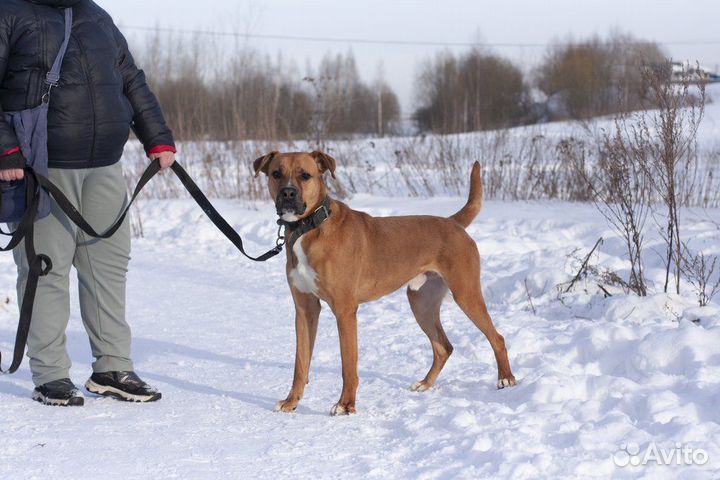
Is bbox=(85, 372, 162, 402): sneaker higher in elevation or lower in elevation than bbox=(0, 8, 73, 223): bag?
lower

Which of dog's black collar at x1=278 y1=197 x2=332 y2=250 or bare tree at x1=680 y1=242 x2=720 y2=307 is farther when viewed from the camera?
bare tree at x1=680 y1=242 x2=720 y2=307

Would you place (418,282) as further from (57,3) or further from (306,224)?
(57,3)

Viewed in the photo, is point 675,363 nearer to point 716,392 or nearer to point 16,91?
point 716,392

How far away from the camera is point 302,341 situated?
4.85 m

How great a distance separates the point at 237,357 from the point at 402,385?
1388 mm

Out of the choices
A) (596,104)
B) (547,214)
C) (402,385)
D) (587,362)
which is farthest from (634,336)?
(596,104)

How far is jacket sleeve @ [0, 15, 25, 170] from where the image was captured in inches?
172

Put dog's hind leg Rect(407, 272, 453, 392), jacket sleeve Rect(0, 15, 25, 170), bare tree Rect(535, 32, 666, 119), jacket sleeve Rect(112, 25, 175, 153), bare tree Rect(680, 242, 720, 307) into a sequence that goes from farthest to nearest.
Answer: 1. bare tree Rect(535, 32, 666, 119)
2. bare tree Rect(680, 242, 720, 307)
3. dog's hind leg Rect(407, 272, 453, 392)
4. jacket sleeve Rect(112, 25, 175, 153)
5. jacket sleeve Rect(0, 15, 25, 170)

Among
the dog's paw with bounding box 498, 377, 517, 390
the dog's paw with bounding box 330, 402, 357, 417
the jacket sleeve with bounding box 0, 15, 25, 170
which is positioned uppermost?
the jacket sleeve with bounding box 0, 15, 25, 170

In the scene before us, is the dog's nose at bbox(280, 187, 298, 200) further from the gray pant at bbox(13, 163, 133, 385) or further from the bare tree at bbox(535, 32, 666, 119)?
the bare tree at bbox(535, 32, 666, 119)

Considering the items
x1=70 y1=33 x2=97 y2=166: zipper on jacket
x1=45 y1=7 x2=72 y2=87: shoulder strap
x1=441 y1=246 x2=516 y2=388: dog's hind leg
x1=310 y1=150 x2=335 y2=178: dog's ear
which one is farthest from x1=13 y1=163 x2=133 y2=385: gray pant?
x1=441 y1=246 x2=516 y2=388: dog's hind leg

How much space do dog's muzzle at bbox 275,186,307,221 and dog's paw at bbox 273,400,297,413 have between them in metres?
1.06

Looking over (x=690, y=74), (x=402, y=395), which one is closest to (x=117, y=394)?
(x=402, y=395)

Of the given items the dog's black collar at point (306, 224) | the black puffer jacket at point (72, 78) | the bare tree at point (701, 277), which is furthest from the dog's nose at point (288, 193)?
the bare tree at point (701, 277)
